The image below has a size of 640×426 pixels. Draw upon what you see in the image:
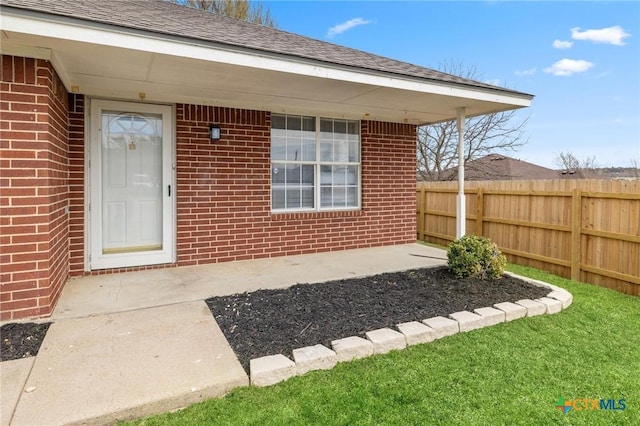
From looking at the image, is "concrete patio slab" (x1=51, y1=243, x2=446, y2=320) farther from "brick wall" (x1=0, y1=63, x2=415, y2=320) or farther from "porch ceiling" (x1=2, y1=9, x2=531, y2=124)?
"porch ceiling" (x1=2, y1=9, x2=531, y2=124)

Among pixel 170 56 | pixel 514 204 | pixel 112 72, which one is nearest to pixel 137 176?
pixel 112 72

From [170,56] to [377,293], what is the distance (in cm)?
342

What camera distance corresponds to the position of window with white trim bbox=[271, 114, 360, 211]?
6.49m

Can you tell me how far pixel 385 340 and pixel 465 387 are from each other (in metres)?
0.73

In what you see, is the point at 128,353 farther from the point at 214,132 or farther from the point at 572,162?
the point at 572,162

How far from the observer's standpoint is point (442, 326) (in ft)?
11.3

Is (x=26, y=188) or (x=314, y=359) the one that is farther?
(x=26, y=188)

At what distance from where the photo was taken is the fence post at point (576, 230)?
5.79 metres

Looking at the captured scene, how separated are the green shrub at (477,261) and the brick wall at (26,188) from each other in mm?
4769

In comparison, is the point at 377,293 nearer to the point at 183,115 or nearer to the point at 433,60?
the point at 183,115

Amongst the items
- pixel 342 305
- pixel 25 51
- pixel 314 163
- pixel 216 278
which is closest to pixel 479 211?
pixel 314 163

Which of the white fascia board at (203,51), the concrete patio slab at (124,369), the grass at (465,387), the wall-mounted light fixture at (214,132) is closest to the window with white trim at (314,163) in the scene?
the wall-mounted light fixture at (214,132)

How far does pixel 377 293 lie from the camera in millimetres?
4383

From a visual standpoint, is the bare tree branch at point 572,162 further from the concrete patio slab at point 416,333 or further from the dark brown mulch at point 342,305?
the concrete patio slab at point 416,333
